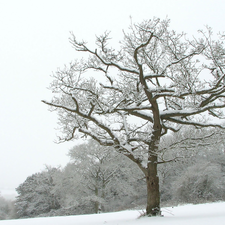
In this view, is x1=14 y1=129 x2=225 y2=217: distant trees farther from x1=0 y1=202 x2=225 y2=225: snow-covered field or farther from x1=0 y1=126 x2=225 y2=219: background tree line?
x1=0 y1=202 x2=225 y2=225: snow-covered field

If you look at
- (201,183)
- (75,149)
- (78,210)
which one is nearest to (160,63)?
(201,183)

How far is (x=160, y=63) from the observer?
938 centimetres

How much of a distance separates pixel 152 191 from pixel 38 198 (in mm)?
28754

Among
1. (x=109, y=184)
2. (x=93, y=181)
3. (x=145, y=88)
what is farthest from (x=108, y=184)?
(x=145, y=88)

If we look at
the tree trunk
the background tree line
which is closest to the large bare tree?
the tree trunk

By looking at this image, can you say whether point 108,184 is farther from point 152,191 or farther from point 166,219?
point 166,219

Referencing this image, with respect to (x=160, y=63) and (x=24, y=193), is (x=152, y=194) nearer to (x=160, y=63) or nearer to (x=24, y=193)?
(x=160, y=63)

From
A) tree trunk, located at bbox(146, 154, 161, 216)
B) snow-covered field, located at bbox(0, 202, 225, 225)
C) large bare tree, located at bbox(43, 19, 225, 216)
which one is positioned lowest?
snow-covered field, located at bbox(0, 202, 225, 225)

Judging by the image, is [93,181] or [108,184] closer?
[93,181]

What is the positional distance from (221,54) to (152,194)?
560cm

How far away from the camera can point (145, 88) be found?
7.86 meters

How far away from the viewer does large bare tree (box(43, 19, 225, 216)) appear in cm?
773

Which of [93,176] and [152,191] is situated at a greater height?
[93,176]

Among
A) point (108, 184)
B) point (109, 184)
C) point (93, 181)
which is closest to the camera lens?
point (93, 181)
